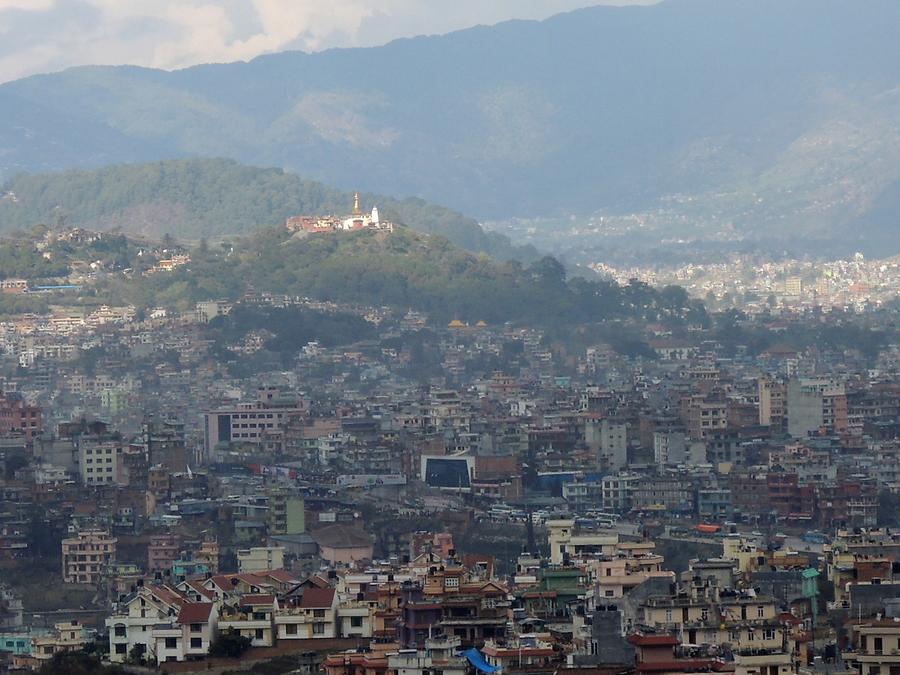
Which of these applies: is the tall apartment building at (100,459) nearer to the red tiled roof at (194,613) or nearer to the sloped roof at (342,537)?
the sloped roof at (342,537)

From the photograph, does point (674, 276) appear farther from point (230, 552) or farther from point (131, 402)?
point (230, 552)

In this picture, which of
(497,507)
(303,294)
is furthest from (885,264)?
(497,507)

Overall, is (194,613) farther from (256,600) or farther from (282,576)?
(282,576)

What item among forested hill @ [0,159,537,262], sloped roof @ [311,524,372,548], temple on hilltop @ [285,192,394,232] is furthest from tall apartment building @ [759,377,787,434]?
forested hill @ [0,159,537,262]

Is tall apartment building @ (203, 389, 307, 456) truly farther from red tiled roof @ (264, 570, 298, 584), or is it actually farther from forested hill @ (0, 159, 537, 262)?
forested hill @ (0, 159, 537, 262)

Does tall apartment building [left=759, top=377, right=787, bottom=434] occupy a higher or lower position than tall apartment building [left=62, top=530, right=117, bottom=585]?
higher

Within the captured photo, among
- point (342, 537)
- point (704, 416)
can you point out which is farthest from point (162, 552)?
point (704, 416)
